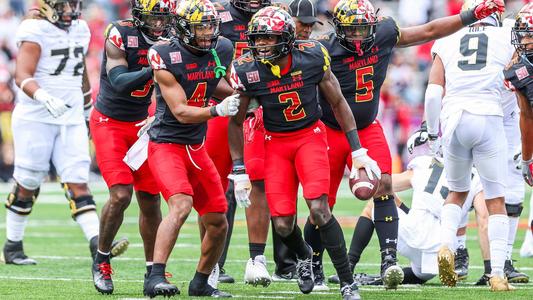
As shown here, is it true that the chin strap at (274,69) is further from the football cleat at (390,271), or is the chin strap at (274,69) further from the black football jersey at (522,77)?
the black football jersey at (522,77)

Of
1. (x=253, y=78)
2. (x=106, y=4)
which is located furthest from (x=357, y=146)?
(x=106, y=4)

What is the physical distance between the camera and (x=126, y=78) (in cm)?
761

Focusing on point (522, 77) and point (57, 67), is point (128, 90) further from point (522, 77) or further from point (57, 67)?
point (522, 77)

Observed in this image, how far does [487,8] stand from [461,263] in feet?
6.90

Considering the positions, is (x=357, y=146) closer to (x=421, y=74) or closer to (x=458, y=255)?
(x=458, y=255)

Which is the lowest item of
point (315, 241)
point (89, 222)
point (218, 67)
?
point (89, 222)

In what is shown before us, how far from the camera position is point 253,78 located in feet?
24.0

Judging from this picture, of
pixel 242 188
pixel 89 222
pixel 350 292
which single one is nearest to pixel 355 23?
pixel 242 188

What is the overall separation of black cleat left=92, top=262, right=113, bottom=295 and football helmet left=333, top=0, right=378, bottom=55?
235 centimetres

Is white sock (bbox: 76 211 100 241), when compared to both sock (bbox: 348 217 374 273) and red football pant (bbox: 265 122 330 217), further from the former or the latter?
red football pant (bbox: 265 122 330 217)

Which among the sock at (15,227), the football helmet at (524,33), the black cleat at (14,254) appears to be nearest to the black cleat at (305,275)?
the football helmet at (524,33)

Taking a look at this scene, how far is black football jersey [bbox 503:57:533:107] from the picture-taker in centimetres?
774

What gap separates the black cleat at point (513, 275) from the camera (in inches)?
333

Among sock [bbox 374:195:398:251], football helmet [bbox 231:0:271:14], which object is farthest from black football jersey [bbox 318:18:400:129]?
football helmet [bbox 231:0:271:14]
